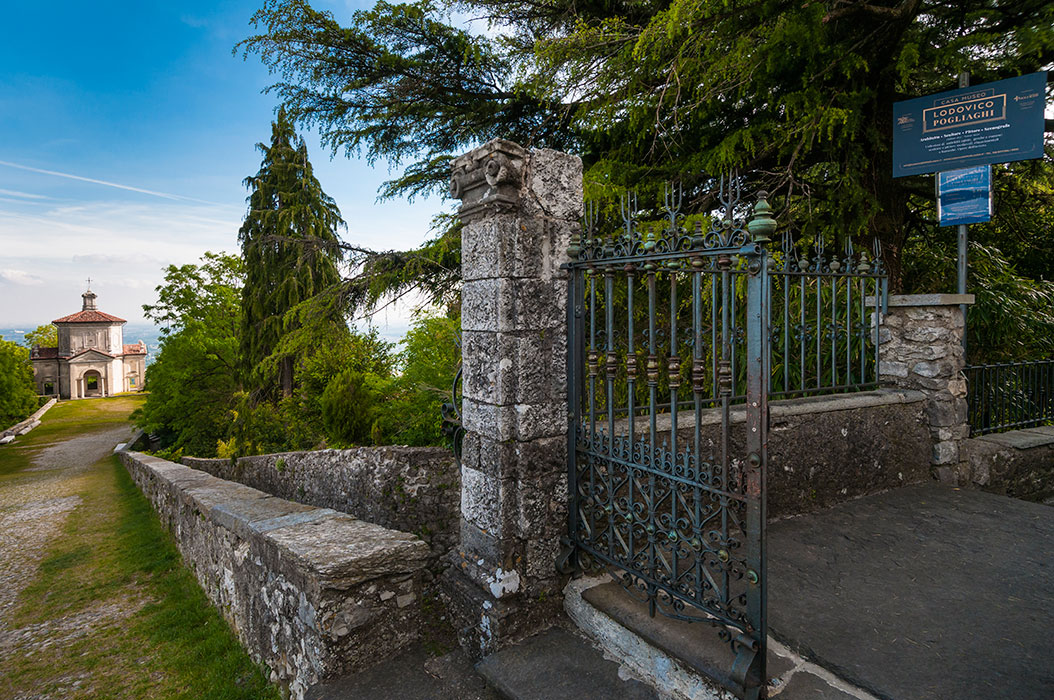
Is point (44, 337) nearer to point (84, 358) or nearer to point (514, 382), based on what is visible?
point (84, 358)

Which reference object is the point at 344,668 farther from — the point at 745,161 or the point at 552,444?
the point at 745,161

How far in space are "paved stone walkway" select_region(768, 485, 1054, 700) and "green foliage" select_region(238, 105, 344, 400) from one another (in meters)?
14.7

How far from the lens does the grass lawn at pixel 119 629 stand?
11.0 ft

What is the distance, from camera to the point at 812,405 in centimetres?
383

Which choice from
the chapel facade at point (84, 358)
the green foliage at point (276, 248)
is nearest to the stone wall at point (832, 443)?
the green foliage at point (276, 248)

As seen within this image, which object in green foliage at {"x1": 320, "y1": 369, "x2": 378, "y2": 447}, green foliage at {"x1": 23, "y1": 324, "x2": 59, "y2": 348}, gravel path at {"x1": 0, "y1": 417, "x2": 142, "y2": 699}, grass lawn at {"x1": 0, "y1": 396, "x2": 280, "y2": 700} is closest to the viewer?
grass lawn at {"x1": 0, "y1": 396, "x2": 280, "y2": 700}

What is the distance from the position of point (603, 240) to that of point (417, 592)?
2080 mm

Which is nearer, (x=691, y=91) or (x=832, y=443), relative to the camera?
(x=832, y=443)

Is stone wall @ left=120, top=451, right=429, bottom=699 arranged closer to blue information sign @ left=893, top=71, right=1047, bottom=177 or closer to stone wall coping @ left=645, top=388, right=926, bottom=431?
stone wall coping @ left=645, top=388, right=926, bottom=431

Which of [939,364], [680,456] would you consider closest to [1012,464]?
[939,364]

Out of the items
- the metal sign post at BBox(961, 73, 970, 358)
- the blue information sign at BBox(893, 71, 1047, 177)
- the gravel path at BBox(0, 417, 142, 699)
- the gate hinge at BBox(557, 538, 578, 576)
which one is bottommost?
the gravel path at BBox(0, 417, 142, 699)

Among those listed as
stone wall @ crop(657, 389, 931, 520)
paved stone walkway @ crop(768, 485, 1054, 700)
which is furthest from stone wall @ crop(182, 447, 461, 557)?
paved stone walkway @ crop(768, 485, 1054, 700)

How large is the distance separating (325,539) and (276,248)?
14769 mm

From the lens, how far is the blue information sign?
4578mm
